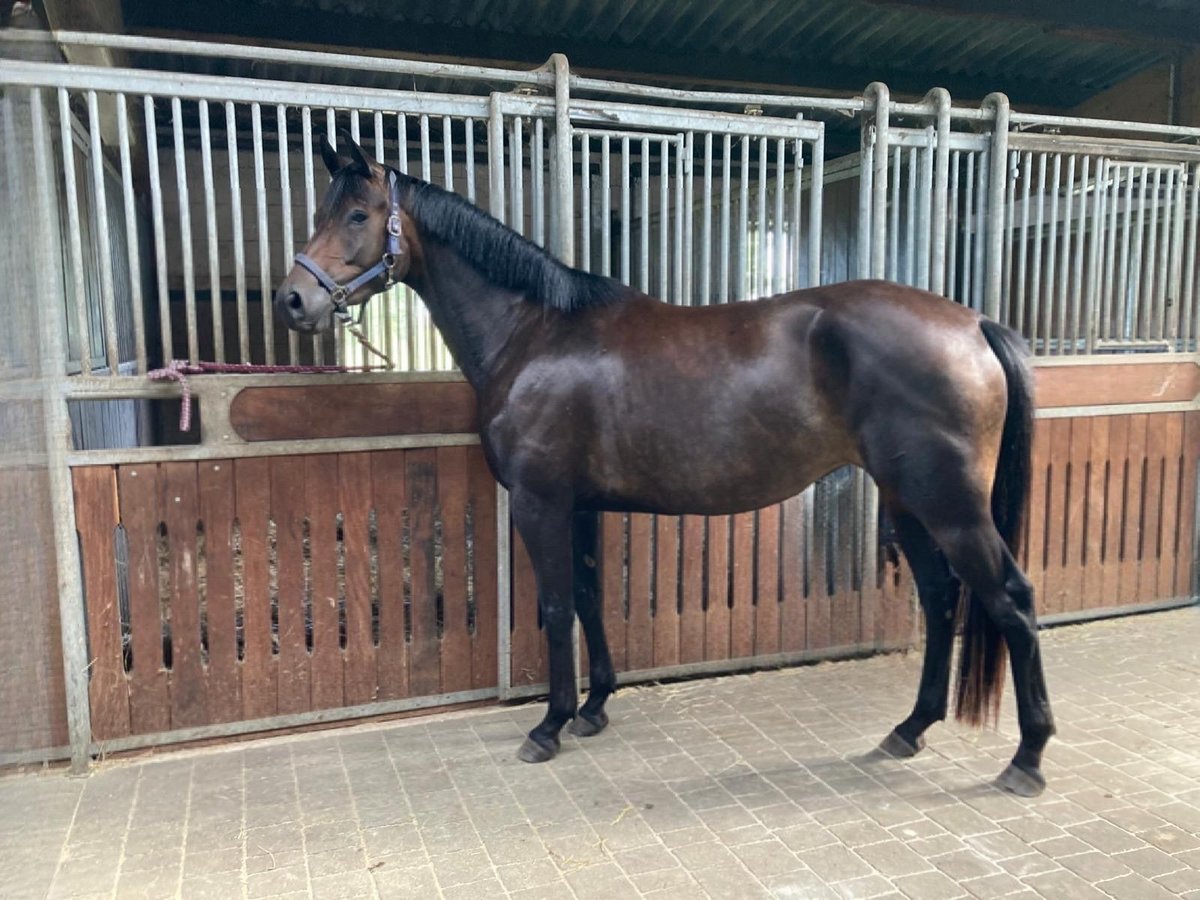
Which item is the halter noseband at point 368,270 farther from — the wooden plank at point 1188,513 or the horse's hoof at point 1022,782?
the wooden plank at point 1188,513

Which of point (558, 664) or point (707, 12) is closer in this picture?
point (558, 664)

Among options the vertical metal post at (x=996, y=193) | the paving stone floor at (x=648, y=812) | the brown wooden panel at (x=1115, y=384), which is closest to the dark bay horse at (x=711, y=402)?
the paving stone floor at (x=648, y=812)

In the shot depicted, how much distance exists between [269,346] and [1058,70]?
224 inches

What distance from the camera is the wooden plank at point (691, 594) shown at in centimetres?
377

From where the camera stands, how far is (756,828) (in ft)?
8.36

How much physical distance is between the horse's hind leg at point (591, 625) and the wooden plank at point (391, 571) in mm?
680

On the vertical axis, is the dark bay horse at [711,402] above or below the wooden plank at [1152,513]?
above

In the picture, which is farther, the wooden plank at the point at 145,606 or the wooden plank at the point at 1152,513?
the wooden plank at the point at 1152,513

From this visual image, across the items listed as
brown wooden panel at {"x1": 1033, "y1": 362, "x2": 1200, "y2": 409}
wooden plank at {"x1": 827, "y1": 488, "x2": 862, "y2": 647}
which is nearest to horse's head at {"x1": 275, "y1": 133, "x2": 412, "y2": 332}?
wooden plank at {"x1": 827, "y1": 488, "x2": 862, "y2": 647}

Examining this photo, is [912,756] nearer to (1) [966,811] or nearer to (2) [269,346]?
(1) [966,811]

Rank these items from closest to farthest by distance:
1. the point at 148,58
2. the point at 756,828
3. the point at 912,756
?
the point at 756,828 → the point at 912,756 → the point at 148,58

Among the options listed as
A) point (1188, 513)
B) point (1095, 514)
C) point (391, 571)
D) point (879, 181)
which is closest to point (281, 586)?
point (391, 571)

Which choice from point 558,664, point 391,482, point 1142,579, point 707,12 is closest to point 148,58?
point 707,12

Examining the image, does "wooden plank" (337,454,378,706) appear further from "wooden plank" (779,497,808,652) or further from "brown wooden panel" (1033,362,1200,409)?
"brown wooden panel" (1033,362,1200,409)
